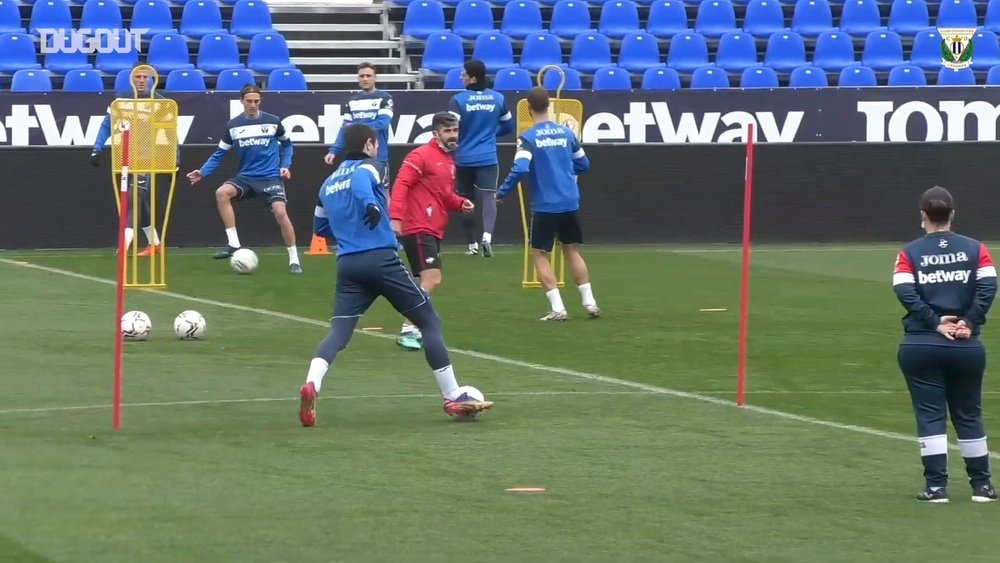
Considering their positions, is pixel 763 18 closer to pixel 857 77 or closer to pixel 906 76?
pixel 857 77

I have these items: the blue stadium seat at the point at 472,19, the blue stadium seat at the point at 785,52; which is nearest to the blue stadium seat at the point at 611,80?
the blue stadium seat at the point at 472,19

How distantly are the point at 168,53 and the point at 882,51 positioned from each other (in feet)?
38.2

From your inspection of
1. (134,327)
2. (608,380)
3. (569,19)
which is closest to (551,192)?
(608,380)

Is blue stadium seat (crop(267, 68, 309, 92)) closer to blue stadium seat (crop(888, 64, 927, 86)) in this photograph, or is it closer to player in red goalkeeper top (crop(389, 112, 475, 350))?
blue stadium seat (crop(888, 64, 927, 86))

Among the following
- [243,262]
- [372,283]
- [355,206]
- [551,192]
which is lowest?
[243,262]

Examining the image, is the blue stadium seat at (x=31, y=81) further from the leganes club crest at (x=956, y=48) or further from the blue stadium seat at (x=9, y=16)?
the leganes club crest at (x=956, y=48)

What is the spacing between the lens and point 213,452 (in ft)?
33.0

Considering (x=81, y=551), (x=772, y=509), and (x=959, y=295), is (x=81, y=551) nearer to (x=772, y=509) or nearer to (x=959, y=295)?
(x=772, y=509)

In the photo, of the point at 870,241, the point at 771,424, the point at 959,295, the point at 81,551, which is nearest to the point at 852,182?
the point at 870,241

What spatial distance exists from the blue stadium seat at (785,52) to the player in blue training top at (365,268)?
61.9 ft

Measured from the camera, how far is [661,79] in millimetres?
28016

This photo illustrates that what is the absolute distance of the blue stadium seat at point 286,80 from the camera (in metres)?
26.6

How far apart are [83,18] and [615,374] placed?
1593 centimetres

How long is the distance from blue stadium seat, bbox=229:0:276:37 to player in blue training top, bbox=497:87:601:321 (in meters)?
12.1
